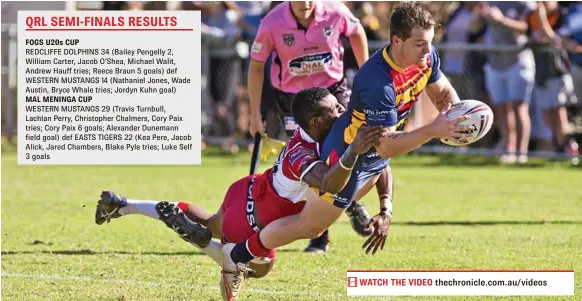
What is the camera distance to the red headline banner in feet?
30.4

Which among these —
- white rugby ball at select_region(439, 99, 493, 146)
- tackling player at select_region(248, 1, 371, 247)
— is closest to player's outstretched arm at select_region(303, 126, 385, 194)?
white rugby ball at select_region(439, 99, 493, 146)

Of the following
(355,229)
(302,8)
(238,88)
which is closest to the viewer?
(302,8)

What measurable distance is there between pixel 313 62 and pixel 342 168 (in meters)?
2.95

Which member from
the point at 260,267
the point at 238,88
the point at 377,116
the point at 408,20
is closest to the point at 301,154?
the point at 377,116

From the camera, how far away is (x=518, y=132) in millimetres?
17438

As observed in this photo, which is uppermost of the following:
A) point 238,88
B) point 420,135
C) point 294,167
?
point 420,135

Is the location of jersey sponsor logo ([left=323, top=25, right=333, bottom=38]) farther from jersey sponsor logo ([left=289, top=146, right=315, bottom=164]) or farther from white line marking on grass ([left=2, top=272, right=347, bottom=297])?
white line marking on grass ([left=2, top=272, right=347, bottom=297])

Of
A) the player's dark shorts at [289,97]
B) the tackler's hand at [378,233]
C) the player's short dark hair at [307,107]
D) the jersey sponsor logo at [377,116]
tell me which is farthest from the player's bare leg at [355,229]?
the jersey sponsor logo at [377,116]

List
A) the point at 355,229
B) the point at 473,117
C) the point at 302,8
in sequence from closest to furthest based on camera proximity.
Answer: the point at 473,117, the point at 302,8, the point at 355,229

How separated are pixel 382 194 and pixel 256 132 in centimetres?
224

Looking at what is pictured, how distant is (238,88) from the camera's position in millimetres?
20547

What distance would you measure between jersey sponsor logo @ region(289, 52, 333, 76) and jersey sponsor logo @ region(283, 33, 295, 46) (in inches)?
6.2

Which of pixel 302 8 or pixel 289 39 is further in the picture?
pixel 289 39

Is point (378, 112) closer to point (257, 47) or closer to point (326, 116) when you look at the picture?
point (326, 116)
